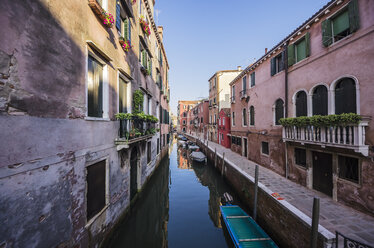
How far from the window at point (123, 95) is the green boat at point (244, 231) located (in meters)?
6.22

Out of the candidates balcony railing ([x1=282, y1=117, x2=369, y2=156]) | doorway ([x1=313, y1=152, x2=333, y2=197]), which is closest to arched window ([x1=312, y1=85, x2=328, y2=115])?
balcony railing ([x1=282, y1=117, x2=369, y2=156])

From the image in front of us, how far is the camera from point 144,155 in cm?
895

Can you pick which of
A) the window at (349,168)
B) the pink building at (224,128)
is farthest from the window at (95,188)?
the pink building at (224,128)

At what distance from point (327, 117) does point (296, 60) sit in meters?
3.76

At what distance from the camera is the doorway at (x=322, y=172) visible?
6.12 meters

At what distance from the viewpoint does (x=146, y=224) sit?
270 inches

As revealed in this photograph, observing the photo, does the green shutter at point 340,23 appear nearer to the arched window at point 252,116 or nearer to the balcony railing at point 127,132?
the arched window at point 252,116

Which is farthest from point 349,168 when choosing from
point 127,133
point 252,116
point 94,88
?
point 94,88

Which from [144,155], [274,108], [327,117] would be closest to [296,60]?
[274,108]

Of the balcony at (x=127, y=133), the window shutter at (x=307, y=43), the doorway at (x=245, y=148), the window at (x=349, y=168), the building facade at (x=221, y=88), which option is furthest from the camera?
the building facade at (x=221, y=88)

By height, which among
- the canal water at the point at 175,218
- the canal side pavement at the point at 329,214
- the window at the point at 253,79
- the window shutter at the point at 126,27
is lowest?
the canal water at the point at 175,218

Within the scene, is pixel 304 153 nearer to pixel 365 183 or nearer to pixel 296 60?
pixel 365 183

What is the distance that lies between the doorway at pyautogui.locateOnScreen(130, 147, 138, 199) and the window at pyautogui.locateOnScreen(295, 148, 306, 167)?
8185 millimetres

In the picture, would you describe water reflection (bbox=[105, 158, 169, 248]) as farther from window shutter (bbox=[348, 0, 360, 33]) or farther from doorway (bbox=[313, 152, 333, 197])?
window shutter (bbox=[348, 0, 360, 33])
